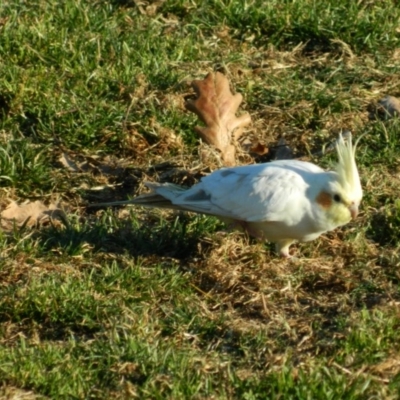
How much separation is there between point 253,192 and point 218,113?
1.14 meters

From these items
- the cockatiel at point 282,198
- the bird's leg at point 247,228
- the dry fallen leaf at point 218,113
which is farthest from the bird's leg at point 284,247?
the dry fallen leaf at point 218,113

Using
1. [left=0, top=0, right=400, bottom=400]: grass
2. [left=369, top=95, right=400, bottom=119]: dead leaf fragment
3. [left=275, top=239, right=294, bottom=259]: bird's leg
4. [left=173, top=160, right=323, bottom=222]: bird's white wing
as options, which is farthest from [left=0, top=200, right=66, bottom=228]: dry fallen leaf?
[left=369, top=95, right=400, bottom=119]: dead leaf fragment

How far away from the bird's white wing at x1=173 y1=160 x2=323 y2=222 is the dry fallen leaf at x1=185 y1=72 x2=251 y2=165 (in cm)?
75

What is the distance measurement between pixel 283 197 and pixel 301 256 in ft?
1.68

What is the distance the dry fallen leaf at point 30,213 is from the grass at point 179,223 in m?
0.07

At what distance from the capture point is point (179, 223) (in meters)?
6.27

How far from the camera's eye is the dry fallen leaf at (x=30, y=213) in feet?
20.8

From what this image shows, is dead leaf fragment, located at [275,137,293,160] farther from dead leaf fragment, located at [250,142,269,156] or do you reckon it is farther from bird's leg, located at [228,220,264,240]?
bird's leg, located at [228,220,264,240]

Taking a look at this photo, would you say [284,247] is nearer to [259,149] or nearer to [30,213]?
[259,149]

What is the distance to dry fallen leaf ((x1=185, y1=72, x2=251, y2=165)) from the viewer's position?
22.4ft

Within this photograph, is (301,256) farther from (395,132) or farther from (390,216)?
(395,132)

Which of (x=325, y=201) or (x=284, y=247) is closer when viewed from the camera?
(x=325, y=201)

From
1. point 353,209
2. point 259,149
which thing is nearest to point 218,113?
point 259,149

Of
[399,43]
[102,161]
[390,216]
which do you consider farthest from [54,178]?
[399,43]
